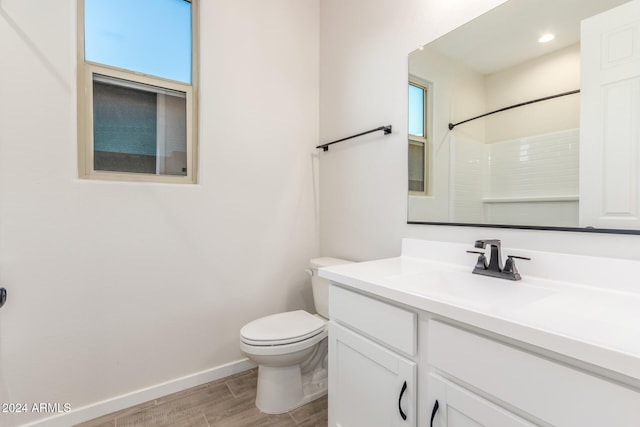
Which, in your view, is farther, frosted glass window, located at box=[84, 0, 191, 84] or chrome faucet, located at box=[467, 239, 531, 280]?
frosted glass window, located at box=[84, 0, 191, 84]

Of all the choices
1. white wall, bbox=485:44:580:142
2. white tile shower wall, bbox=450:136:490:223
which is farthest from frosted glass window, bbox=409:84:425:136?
white wall, bbox=485:44:580:142

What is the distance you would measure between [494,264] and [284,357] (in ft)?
3.60

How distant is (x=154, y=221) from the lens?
170cm

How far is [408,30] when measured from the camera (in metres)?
1.60

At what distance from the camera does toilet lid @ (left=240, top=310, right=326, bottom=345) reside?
1.52m

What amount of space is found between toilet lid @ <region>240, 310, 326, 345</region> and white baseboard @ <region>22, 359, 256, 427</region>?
506 mm

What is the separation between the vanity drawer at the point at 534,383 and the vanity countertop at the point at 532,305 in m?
0.04

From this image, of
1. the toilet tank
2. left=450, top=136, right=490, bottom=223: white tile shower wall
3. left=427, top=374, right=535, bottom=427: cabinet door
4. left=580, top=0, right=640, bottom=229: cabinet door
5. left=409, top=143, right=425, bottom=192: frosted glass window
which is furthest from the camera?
the toilet tank

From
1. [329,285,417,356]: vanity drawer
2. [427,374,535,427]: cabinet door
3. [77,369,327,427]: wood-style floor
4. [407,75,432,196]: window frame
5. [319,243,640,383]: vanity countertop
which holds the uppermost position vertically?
[407,75,432,196]: window frame

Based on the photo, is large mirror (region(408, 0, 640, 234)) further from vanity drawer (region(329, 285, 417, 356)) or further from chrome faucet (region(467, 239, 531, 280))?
vanity drawer (region(329, 285, 417, 356))

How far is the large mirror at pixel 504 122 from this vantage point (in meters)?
1.06

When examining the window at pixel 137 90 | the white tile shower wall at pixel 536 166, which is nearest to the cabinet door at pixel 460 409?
the white tile shower wall at pixel 536 166

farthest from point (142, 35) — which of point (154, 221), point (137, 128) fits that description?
point (154, 221)

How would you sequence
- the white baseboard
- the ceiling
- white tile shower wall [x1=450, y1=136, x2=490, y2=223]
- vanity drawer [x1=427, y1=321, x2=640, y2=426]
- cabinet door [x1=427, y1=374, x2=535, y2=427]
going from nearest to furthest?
vanity drawer [x1=427, y1=321, x2=640, y2=426], cabinet door [x1=427, y1=374, x2=535, y2=427], the ceiling, white tile shower wall [x1=450, y1=136, x2=490, y2=223], the white baseboard
